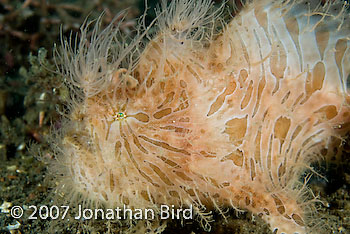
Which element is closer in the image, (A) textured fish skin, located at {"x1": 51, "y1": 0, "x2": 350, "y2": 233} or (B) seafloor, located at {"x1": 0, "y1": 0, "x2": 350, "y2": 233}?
(A) textured fish skin, located at {"x1": 51, "y1": 0, "x2": 350, "y2": 233}

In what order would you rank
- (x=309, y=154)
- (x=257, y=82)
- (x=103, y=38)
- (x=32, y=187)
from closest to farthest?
1. (x=103, y=38)
2. (x=257, y=82)
3. (x=309, y=154)
4. (x=32, y=187)

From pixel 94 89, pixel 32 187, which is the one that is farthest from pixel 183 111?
pixel 32 187

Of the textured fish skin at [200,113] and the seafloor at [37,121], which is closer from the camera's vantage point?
the textured fish skin at [200,113]

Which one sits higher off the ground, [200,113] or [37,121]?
[37,121]

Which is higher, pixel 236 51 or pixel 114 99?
pixel 236 51

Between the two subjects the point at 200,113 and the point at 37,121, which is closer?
the point at 200,113

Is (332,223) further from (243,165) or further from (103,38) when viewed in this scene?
(103,38)

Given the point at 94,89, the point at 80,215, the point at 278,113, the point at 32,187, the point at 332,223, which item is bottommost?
the point at 332,223

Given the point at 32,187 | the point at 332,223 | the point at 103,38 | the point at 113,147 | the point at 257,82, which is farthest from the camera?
the point at 32,187
